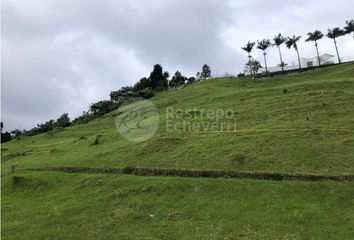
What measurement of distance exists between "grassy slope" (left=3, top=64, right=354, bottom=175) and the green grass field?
12 cm

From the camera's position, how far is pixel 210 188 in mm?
32250

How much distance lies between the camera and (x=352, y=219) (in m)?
24.6

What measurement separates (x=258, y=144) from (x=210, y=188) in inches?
383

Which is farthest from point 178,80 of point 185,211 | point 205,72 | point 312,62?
point 185,211

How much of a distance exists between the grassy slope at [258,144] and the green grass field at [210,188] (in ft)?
0.40

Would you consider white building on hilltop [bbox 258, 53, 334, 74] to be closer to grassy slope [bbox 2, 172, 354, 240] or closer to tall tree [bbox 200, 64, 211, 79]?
tall tree [bbox 200, 64, 211, 79]

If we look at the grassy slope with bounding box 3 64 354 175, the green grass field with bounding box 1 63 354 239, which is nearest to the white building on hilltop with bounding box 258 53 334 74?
the grassy slope with bounding box 3 64 354 175

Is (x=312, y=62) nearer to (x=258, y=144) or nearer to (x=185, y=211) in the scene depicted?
(x=258, y=144)

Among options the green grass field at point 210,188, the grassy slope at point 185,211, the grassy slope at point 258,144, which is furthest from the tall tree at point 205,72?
the grassy slope at point 185,211

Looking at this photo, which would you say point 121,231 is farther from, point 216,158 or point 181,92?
point 181,92

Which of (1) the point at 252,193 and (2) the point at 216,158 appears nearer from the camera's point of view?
(1) the point at 252,193

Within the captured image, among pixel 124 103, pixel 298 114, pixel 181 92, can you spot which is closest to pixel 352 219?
pixel 298 114

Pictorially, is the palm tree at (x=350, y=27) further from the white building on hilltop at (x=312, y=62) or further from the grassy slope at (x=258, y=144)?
the grassy slope at (x=258, y=144)

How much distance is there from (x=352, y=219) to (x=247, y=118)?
30.8 metres
